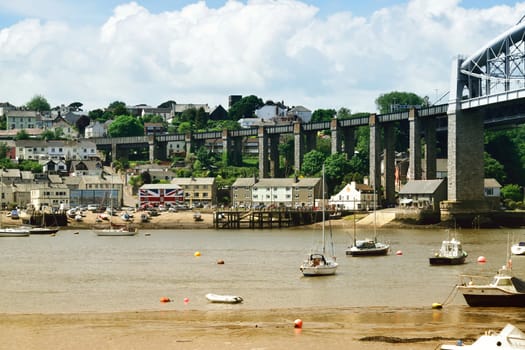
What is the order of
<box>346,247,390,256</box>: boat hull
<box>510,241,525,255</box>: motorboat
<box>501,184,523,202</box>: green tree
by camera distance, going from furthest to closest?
<box>501,184,523,202</box>: green tree < <box>510,241,525,255</box>: motorboat < <box>346,247,390,256</box>: boat hull

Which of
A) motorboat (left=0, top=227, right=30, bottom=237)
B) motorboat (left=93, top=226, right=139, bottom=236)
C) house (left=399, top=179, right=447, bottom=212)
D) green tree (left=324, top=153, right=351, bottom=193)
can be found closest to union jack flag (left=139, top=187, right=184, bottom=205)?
green tree (left=324, top=153, right=351, bottom=193)

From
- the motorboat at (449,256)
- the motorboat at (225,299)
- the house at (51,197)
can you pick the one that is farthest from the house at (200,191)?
the motorboat at (225,299)

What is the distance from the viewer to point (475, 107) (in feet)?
404

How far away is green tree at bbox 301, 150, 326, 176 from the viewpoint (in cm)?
15738

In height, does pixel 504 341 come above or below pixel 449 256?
below

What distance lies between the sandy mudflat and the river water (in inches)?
114

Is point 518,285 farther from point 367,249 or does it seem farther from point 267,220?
point 267,220

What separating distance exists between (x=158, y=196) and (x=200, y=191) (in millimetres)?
7437

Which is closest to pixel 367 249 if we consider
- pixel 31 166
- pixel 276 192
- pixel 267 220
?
pixel 267 220

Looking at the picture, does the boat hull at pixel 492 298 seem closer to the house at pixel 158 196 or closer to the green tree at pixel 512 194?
the green tree at pixel 512 194

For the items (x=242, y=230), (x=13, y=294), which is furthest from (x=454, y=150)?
(x=13, y=294)

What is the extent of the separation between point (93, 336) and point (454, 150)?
88.3 metres

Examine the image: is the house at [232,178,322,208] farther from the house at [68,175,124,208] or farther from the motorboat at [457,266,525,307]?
the motorboat at [457,266,525,307]

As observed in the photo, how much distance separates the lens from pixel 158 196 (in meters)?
153
